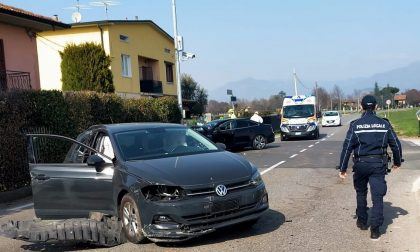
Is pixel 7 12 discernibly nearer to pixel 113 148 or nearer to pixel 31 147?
pixel 31 147

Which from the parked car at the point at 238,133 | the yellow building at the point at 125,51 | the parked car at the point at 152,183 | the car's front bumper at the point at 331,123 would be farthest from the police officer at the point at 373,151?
the car's front bumper at the point at 331,123

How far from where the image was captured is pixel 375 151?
6.57m

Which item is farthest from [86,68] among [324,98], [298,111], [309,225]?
[324,98]

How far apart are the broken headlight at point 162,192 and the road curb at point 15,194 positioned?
7.24m

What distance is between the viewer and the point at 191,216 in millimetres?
6152

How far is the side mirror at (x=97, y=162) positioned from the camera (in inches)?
274

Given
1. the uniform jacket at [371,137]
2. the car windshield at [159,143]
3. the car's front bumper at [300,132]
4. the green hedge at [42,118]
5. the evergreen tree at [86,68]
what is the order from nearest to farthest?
the uniform jacket at [371,137] < the car windshield at [159,143] < the green hedge at [42,118] < the evergreen tree at [86,68] < the car's front bumper at [300,132]

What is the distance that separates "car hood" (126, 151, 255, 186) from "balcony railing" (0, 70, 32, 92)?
15.6 metres

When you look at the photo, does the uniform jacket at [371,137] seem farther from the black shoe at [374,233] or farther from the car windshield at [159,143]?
the car windshield at [159,143]

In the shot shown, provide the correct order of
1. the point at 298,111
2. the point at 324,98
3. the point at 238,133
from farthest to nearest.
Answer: the point at 324,98 → the point at 298,111 → the point at 238,133

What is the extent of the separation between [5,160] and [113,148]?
6.93 metres

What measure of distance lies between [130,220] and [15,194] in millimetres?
7073

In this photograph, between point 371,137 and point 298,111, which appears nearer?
point 371,137

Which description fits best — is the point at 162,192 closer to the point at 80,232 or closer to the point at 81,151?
the point at 80,232
